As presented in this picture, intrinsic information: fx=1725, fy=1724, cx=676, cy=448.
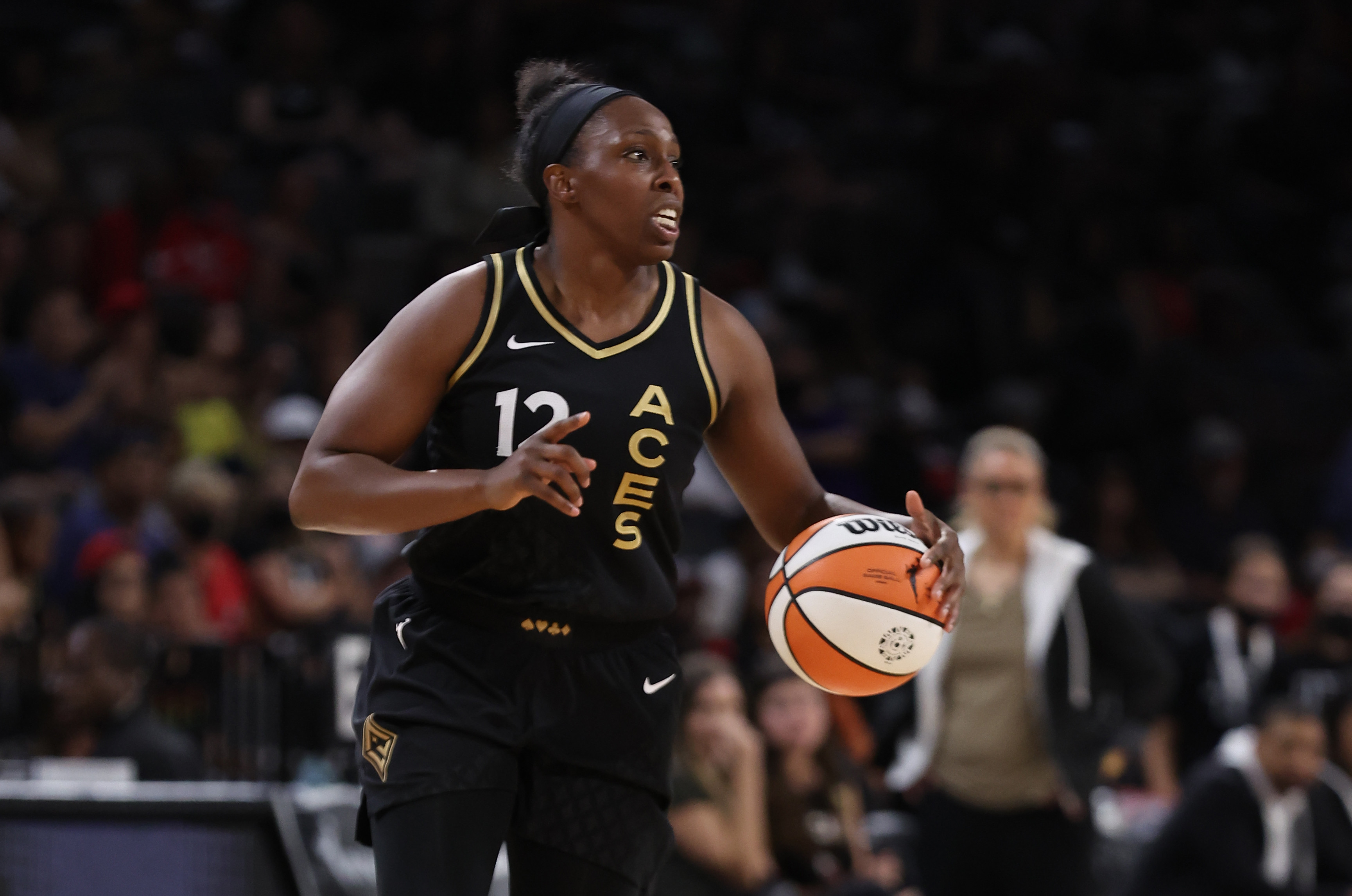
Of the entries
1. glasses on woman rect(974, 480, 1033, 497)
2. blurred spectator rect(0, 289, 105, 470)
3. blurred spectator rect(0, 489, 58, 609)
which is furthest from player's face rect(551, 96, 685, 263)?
blurred spectator rect(0, 289, 105, 470)

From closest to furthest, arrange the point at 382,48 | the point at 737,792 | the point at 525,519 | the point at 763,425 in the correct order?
the point at 525,519 < the point at 763,425 < the point at 737,792 < the point at 382,48

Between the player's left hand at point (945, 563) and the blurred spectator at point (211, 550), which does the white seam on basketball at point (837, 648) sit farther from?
the blurred spectator at point (211, 550)

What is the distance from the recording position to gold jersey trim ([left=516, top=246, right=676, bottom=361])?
3070 millimetres

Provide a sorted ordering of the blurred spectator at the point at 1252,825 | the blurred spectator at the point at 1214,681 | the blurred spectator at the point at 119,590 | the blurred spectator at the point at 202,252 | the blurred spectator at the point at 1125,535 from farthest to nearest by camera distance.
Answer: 1. the blurred spectator at the point at 1125,535
2. the blurred spectator at the point at 202,252
3. the blurred spectator at the point at 1214,681
4. the blurred spectator at the point at 119,590
5. the blurred spectator at the point at 1252,825

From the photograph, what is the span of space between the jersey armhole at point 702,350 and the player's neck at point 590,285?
9 centimetres

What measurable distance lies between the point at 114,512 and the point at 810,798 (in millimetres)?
3350

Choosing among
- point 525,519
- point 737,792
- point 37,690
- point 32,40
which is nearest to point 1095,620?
point 737,792

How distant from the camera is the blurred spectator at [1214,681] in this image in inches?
313

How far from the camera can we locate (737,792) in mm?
6344

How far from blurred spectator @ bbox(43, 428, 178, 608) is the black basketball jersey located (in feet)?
15.7

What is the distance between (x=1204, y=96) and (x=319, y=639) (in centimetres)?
883

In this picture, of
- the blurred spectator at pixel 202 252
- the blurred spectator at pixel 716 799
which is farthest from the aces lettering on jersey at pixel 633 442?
the blurred spectator at pixel 202 252

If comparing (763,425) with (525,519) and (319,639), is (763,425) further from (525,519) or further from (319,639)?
(319,639)

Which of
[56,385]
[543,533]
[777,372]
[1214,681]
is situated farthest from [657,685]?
[777,372]
